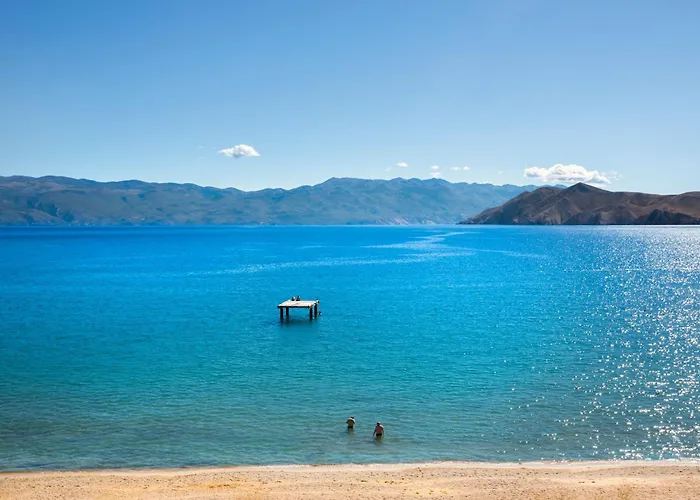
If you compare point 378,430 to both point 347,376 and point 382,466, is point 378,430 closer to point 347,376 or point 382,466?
point 382,466

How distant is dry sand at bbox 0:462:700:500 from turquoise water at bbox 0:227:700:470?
1544 millimetres

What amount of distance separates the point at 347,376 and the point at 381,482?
55.3 feet

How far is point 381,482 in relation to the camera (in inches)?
958

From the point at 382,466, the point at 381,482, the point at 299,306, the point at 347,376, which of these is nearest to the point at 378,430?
the point at 382,466

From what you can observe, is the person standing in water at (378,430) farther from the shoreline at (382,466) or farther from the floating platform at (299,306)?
the floating platform at (299,306)

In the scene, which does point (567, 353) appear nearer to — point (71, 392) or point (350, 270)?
point (71, 392)

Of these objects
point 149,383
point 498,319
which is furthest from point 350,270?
point 149,383

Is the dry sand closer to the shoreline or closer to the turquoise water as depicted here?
the shoreline

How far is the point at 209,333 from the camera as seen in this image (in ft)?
183

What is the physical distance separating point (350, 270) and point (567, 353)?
76.5 m

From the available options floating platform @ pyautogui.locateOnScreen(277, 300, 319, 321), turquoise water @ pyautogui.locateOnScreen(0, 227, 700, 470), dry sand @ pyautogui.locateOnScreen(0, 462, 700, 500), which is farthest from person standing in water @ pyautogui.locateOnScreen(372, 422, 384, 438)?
floating platform @ pyautogui.locateOnScreen(277, 300, 319, 321)

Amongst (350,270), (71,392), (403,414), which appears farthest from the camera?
(350,270)

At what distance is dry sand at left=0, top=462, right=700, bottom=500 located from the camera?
2305cm

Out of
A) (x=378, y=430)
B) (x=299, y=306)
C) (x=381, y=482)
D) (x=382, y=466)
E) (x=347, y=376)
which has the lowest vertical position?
(x=382, y=466)
